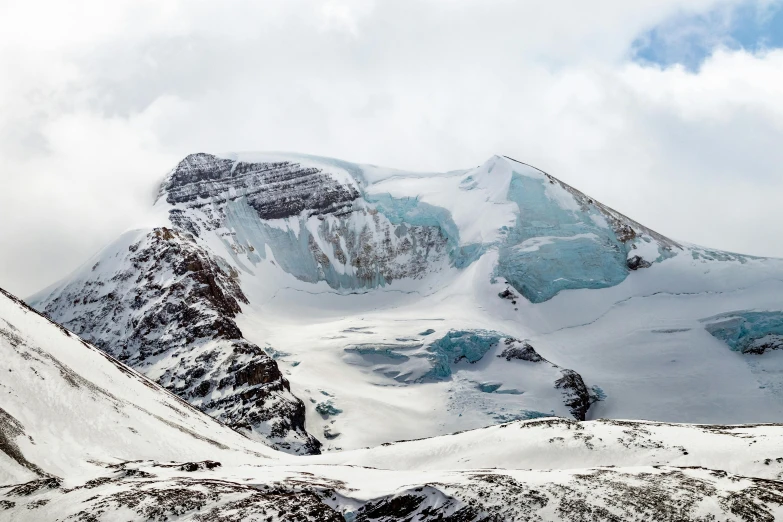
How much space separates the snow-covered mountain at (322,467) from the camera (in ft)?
167

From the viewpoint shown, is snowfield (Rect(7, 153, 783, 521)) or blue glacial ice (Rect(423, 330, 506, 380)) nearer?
snowfield (Rect(7, 153, 783, 521))

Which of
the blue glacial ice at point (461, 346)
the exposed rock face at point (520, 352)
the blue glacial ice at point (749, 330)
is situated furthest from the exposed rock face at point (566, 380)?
the blue glacial ice at point (749, 330)

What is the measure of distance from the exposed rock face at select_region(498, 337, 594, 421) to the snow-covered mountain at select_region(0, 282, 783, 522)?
7796 cm

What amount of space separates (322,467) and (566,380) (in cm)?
9902

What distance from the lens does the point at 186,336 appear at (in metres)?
174

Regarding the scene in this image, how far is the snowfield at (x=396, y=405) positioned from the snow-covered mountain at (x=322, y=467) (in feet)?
0.74

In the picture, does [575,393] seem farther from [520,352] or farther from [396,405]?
[396,405]

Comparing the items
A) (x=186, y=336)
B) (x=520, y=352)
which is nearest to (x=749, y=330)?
(x=520, y=352)

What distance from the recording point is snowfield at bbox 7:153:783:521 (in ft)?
177

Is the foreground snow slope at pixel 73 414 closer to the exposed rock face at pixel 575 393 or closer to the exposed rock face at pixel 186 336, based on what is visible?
the exposed rock face at pixel 186 336

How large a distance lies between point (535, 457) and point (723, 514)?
2389 cm

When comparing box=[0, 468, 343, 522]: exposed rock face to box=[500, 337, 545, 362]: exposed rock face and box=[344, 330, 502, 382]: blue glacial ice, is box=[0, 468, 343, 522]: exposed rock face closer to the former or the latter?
box=[344, 330, 502, 382]: blue glacial ice

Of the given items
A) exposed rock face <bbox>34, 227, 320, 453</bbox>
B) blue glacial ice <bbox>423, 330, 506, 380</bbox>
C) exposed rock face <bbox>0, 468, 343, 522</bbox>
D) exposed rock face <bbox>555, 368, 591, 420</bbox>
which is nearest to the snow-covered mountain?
exposed rock face <bbox>0, 468, 343, 522</bbox>

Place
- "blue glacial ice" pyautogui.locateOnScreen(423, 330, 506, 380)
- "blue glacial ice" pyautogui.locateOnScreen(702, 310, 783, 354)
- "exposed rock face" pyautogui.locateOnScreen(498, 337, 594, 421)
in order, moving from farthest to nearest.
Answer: "blue glacial ice" pyautogui.locateOnScreen(423, 330, 506, 380) < "blue glacial ice" pyautogui.locateOnScreen(702, 310, 783, 354) < "exposed rock face" pyautogui.locateOnScreen(498, 337, 594, 421)
